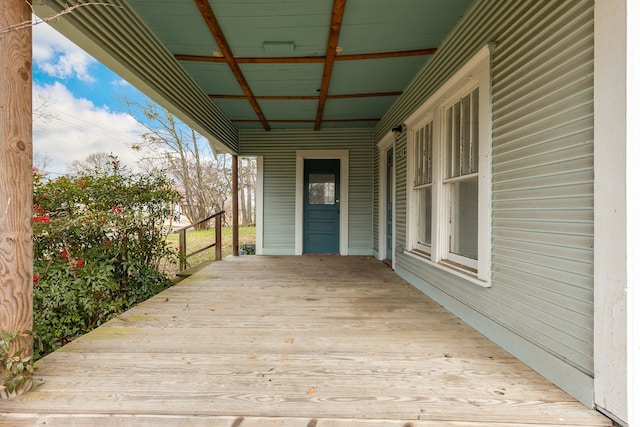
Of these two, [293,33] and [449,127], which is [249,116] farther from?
[449,127]

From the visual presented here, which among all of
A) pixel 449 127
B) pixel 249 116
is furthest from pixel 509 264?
pixel 249 116

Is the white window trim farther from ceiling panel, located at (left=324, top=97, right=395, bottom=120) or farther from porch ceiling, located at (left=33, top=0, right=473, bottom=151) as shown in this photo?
ceiling panel, located at (left=324, top=97, right=395, bottom=120)

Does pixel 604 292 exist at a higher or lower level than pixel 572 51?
lower

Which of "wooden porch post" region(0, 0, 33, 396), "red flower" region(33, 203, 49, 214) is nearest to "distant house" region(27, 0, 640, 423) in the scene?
"wooden porch post" region(0, 0, 33, 396)

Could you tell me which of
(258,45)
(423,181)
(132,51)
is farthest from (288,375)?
(258,45)

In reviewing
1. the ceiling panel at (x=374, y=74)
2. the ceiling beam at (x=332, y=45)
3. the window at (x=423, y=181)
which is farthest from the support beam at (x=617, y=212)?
the ceiling panel at (x=374, y=74)

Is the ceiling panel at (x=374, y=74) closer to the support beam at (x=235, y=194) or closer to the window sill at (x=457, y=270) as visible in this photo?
the window sill at (x=457, y=270)

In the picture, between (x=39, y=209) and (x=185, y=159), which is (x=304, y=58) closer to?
(x=39, y=209)

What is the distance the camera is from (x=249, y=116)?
517cm

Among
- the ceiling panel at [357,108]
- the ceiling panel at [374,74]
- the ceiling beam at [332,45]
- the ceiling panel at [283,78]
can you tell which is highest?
the ceiling panel at [357,108]

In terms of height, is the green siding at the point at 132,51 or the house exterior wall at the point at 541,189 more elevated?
the green siding at the point at 132,51

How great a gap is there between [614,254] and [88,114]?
15663mm

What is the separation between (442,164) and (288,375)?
2.41m

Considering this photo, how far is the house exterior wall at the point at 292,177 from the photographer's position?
598 centimetres
